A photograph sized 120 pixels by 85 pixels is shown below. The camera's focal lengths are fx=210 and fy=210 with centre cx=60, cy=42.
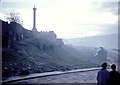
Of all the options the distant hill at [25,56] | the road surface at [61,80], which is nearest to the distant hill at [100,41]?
the distant hill at [25,56]

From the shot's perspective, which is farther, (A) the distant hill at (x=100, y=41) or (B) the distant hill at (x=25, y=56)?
(A) the distant hill at (x=100, y=41)

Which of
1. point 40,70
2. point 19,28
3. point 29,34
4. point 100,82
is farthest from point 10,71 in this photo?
point 29,34

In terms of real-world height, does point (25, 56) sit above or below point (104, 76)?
below

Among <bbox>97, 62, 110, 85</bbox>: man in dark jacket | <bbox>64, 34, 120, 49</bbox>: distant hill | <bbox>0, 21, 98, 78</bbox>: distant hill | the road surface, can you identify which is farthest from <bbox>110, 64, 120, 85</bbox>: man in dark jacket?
<bbox>64, 34, 120, 49</bbox>: distant hill

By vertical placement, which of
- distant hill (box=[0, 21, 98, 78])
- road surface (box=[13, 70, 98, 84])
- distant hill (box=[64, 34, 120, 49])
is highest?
distant hill (box=[64, 34, 120, 49])

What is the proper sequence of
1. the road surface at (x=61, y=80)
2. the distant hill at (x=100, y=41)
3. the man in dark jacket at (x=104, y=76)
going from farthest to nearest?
the distant hill at (x=100, y=41), the road surface at (x=61, y=80), the man in dark jacket at (x=104, y=76)

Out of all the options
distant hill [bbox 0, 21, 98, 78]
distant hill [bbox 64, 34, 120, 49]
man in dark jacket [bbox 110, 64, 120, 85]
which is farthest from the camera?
distant hill [bbox 64, 34, 120, 49]

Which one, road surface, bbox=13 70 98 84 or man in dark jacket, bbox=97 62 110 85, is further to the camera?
road surface, bbox=13 70 98 84

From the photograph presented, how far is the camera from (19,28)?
102 ft

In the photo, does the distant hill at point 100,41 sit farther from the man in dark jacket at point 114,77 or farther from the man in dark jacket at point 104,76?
the man in dark jacket at point 114,77

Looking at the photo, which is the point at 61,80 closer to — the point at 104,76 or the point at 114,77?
the point at 104,76

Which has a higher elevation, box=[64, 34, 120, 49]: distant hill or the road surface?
box=[64, 34, 120, 49]: distant hill

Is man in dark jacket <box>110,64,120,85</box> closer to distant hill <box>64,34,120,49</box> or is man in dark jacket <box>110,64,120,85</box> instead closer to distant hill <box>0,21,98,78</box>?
distant hill <box>0,21,98,78</box>

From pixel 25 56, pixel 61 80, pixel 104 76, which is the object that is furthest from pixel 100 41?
pixel 104 76
